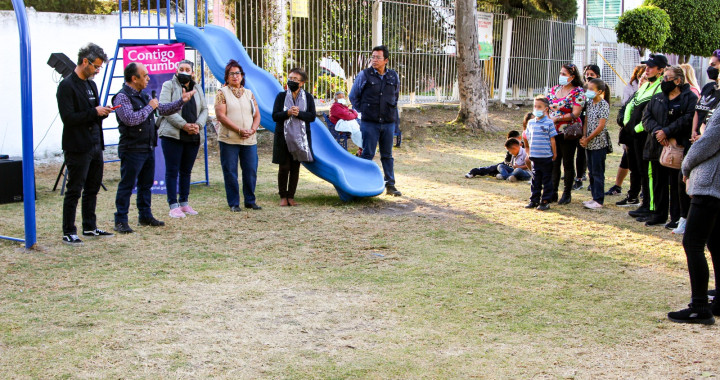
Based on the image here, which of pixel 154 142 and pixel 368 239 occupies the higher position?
pixel 154 142

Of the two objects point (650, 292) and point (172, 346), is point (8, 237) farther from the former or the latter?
point (650, 292)

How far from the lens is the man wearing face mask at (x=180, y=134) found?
822cm

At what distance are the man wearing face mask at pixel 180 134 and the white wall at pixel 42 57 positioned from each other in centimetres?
482

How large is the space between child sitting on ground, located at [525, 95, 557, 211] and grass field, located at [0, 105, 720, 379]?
1.40 ft

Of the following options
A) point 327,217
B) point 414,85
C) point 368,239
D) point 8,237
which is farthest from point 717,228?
point 414,85

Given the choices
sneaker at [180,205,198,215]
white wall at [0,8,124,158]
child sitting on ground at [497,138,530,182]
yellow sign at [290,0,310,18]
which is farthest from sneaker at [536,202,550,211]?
yellow sign at [290,0,310,18]

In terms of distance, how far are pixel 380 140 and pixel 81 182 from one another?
4327mm

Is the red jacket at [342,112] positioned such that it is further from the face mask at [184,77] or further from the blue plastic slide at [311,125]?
the face mask at [184,77]

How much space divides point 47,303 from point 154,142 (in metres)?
2.67

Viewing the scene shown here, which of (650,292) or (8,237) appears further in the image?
(8,237)

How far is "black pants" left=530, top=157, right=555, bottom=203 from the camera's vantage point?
29.7ft

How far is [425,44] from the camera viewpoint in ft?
64.7

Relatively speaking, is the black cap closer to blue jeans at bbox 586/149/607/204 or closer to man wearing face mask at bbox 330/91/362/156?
blue jeans at bbox 586/149/607/204

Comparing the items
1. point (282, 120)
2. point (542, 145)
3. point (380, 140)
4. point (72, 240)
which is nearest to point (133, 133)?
point (72, 240)
